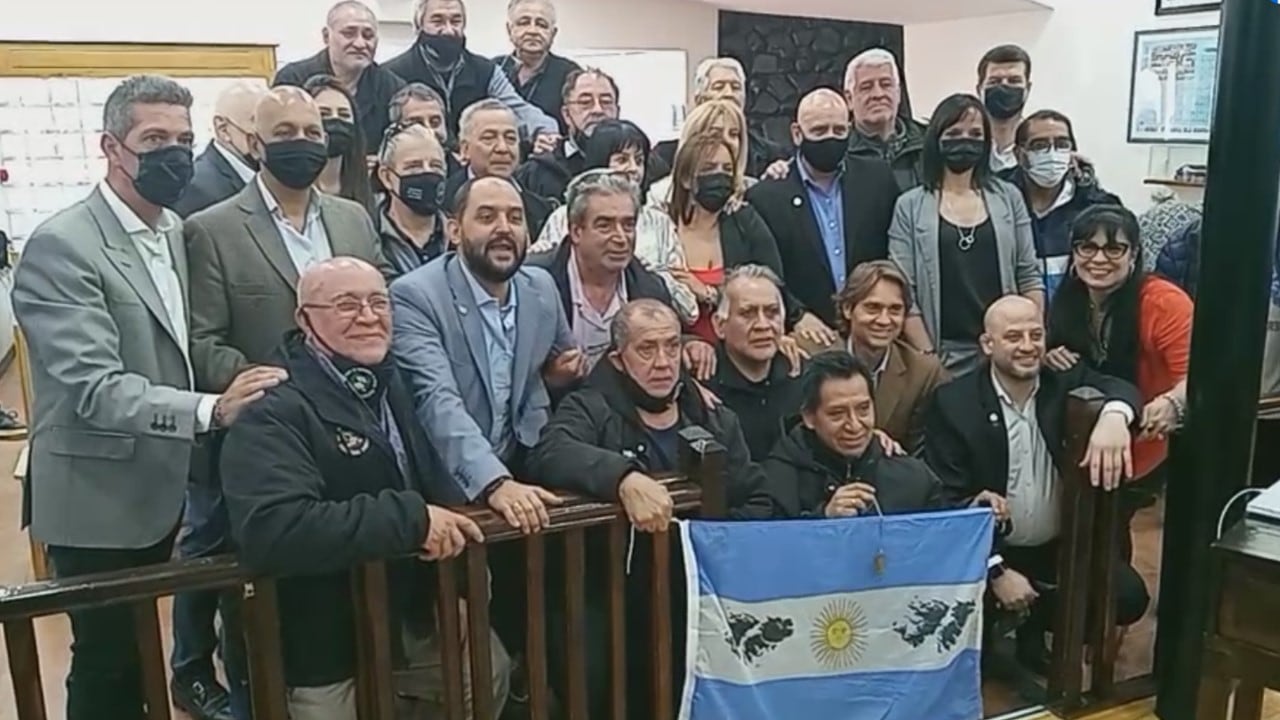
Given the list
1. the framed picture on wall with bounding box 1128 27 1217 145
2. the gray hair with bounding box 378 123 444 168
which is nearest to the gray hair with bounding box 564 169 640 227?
the gray hair with bounding box 378 123 444 168

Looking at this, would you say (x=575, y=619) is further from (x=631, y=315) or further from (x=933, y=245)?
(x=933, y=245)

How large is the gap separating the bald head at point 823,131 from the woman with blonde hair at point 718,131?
0.22m

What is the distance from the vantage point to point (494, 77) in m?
3.83

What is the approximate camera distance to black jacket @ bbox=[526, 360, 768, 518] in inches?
87.6

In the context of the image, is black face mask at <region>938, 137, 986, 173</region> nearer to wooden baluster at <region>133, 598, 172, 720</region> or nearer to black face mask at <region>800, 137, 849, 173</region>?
black face mask at <region>800, 137, 849, 173</region>

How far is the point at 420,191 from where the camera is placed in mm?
2746

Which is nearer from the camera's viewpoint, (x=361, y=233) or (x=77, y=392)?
(x=77, y=392)

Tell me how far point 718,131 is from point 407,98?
2.97 feet

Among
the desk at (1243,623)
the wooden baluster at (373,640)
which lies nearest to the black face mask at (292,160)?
the wooden baluster at (373,640)

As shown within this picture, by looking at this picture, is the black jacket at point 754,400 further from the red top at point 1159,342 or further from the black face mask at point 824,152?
the red top at point 1159,342

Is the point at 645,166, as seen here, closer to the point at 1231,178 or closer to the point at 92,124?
the point at 1231,178

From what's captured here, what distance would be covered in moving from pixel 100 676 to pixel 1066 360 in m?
2.31

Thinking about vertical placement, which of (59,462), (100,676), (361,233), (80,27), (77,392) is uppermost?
(80,27)

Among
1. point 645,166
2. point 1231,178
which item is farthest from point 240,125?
point 1231,178
